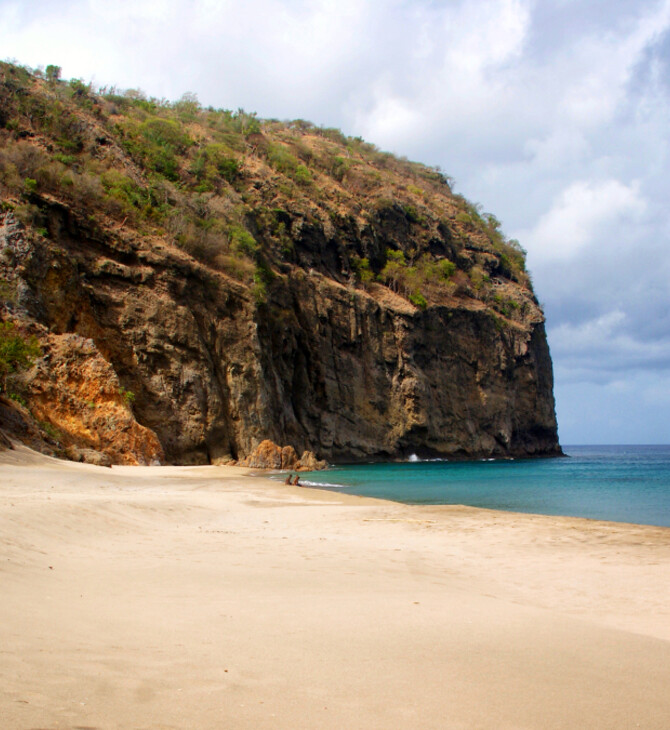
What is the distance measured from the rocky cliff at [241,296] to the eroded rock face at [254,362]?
118 mm

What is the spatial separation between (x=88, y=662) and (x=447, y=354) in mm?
57333

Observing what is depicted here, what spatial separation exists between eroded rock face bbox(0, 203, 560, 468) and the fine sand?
62.7 feet

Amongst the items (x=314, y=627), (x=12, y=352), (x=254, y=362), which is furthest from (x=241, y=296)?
(x=314, y=627)

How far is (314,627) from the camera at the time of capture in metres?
4.67

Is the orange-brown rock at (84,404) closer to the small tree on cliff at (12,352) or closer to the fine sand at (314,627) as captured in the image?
the small tree on cliff at (12,352)

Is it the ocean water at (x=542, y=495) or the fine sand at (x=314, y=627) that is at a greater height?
the fine sand at (x=314, y=627)

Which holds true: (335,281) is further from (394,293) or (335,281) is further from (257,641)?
(257,641)

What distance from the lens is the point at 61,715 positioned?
8.66 ft

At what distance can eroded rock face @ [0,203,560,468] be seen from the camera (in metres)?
27.5

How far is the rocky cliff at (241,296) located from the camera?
1147 inches

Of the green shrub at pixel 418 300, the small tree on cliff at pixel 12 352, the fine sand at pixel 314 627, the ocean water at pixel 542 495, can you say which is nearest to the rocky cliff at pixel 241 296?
the green shrub at pixel 418 300

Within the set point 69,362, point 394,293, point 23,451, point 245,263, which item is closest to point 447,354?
point 394,293

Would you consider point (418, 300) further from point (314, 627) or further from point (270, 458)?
point (314, 627)

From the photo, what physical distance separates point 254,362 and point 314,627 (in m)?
33.3
